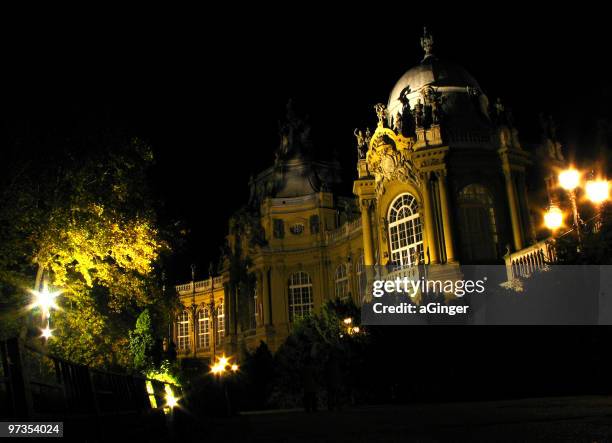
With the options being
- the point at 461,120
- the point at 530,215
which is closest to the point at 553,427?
the point at 530,215

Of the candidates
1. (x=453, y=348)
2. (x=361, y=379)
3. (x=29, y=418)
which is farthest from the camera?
(x=361, y=379)

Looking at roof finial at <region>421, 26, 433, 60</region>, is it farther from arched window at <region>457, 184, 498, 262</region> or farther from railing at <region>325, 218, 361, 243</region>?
railing at <region>325, 218, 361, 243</region>

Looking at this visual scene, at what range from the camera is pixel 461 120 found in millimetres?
33750

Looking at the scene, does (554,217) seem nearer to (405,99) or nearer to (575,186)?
(575,186)

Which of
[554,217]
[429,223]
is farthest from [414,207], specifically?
[554,217]

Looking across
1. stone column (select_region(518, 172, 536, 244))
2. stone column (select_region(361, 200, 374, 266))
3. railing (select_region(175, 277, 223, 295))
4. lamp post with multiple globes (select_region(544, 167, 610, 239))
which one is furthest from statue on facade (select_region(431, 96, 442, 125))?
railing (select_region(175, 277, 223, 295))

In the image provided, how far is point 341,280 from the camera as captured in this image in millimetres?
44000

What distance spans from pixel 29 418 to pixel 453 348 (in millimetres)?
19604

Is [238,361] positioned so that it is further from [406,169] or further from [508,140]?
[508,140]

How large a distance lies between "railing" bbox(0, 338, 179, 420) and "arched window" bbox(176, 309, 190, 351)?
2084 inches

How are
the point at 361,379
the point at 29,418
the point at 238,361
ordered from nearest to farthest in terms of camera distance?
the point at 29,418 → the point at 361,379 → the point at 238,361

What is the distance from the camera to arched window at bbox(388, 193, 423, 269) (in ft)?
106

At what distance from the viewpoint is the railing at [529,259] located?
2286cm

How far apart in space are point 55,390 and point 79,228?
42.7 ft
